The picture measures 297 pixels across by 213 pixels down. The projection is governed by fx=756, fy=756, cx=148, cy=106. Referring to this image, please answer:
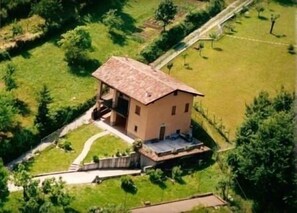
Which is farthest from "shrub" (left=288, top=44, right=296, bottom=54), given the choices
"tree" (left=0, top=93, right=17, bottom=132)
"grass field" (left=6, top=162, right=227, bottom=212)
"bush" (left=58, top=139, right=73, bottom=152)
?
"tree" (left=0, top=93, right=17, bottom=132)

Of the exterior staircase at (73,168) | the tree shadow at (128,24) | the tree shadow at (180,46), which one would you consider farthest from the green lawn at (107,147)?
the tree shadow at (128,24)

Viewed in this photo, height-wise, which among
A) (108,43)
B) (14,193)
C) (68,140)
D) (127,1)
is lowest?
(14,193)

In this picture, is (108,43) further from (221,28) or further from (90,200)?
(90,200)

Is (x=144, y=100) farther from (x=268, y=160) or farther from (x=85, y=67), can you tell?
(x=85, y=67)

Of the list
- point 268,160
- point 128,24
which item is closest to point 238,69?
point 128,24

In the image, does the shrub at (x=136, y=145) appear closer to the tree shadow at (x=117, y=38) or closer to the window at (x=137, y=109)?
the window at (x=137, y=109)

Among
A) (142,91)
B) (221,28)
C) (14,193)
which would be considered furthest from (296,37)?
(14,193)

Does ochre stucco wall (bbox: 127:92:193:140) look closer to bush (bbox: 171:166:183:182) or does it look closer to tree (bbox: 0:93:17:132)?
bush (bbox: 171:166:183:182)
